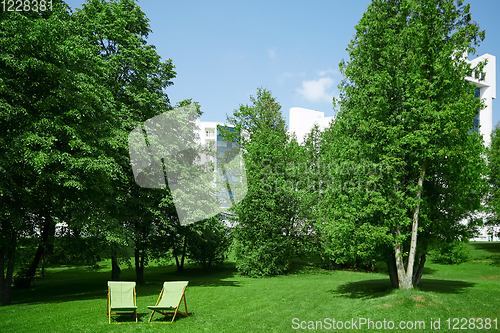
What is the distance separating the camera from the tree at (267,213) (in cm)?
2275

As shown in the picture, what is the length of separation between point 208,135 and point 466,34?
66334 mm

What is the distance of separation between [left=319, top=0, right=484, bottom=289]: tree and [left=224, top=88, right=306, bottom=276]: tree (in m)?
9.77

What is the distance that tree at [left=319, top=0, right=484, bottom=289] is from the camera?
11.8m

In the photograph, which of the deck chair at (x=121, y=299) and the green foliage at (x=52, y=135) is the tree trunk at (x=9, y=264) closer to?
the green foliage at (x=52, y=135)

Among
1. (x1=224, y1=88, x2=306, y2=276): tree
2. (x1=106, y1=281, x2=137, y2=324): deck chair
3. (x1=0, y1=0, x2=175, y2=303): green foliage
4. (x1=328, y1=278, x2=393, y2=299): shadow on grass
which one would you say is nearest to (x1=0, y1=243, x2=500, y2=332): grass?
(x1=328, y1=278, x2=393, y2=299): shadow on grass

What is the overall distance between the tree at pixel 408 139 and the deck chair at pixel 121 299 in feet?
22.5

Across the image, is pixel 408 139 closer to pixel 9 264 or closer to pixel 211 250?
pixel 9 264

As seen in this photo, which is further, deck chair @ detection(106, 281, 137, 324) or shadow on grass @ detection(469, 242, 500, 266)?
shadow on grass @ detection(469, 242, 500, 266)

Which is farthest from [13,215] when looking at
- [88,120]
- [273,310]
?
[273,310]

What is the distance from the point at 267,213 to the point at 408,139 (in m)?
12.7

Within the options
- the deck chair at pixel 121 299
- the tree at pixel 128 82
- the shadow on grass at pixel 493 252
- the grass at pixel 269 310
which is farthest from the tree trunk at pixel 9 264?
the shadow on grass at pixel 493 252

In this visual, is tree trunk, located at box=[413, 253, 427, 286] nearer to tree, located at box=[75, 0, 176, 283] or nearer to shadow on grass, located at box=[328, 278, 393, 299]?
shadow on grass, located at box=[328, 278, 393, 299]

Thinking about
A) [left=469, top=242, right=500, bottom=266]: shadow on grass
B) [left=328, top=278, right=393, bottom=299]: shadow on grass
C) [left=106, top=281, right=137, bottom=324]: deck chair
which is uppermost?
[left=106, top=281, right=137, bottom=324]: deck chair

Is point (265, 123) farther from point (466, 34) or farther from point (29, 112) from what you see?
point (29, 112)
